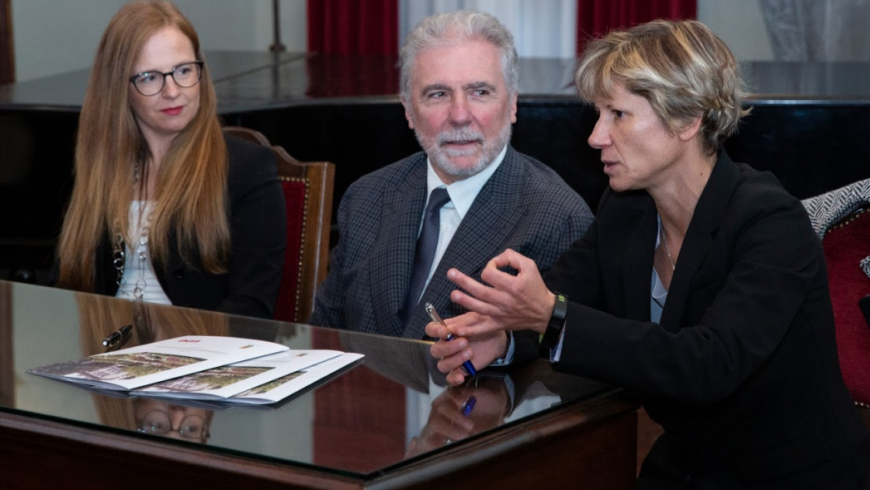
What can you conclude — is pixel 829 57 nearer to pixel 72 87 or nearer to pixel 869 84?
pixel 869 84

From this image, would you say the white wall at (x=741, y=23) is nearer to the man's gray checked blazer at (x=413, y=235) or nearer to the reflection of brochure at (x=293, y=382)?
the man's gray checked blazer at (x=413, y=235)

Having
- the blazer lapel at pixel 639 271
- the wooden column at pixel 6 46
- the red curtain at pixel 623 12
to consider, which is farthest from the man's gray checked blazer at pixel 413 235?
the wooden column at pixel 6 46

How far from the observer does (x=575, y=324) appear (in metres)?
1.54

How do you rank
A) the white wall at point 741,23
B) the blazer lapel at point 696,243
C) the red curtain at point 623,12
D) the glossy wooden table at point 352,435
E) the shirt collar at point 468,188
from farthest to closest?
the white wall at point 741,23
the red curtain at point 623,12
the shirt collar at point 468,188
the blazer lapel at point 696,243
the glossy wooden table at point 352,435

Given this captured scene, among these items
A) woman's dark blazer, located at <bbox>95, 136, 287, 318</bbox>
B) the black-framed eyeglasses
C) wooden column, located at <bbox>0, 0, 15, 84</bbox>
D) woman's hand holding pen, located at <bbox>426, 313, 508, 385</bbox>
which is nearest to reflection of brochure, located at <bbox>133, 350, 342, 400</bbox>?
woman's hand holding pen, located at <bbox>426, 313, 508, 385</bbox>

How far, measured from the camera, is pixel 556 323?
1551 millimetres

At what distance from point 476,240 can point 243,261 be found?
2.05ft

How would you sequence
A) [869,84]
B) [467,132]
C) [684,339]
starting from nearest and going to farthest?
[684,339]
[467,132]
[869,84]

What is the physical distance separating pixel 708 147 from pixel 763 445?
1.56ft

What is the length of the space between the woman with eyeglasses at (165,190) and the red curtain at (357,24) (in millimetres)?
3733

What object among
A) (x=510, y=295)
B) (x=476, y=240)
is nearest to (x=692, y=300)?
(x=510, y=295)

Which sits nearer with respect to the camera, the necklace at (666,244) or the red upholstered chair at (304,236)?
the necklace at (666,244)

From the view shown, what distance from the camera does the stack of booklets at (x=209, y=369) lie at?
147cm

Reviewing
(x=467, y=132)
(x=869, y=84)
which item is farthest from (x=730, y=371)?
(x=869, y=84)
